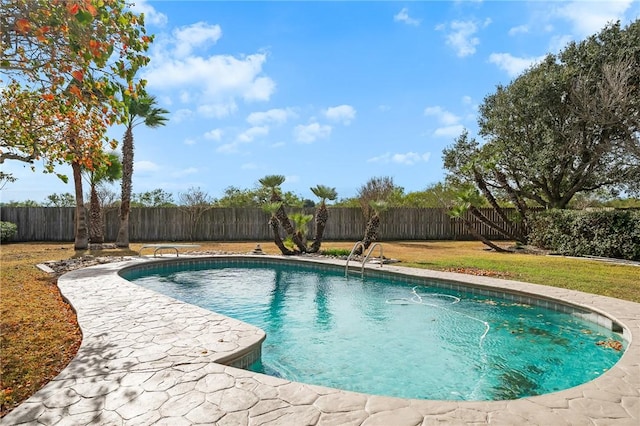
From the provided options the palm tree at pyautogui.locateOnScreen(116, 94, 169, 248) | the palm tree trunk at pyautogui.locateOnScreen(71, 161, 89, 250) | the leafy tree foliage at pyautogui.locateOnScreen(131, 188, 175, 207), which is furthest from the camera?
the leafy tree foliage at pyautogui.locateOnScreen(131, 188, 175, 207)

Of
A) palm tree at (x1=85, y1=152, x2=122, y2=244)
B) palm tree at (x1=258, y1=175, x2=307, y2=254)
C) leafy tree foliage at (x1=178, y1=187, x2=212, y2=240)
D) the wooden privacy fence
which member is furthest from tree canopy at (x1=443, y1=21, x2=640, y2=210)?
palm tree at (x1=85, y1=152, x2=122, y2=244)

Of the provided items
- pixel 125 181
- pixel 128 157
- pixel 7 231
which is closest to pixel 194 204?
pixel 125 181

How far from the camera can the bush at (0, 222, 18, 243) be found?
15891 mm

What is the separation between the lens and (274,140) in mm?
18250

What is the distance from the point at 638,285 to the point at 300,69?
9.18 m

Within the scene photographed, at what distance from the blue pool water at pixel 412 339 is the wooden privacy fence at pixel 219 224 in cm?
1006

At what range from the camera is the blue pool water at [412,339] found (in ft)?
13.4

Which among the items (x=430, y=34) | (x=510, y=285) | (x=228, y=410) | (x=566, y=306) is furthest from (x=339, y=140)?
(x=228, y=410)

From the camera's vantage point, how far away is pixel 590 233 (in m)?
12.5

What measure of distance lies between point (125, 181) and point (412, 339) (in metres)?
13.0

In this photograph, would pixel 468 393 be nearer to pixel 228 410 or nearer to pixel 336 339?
pixel 336 339

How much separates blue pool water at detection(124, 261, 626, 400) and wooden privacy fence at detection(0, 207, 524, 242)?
10058 mm

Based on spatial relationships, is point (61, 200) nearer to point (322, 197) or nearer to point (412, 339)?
point (322, 197)

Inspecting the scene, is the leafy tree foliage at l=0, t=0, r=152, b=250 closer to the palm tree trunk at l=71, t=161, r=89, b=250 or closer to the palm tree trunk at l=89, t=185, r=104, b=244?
the palm tree trunk at l=71, t=161, r=89, b=250
